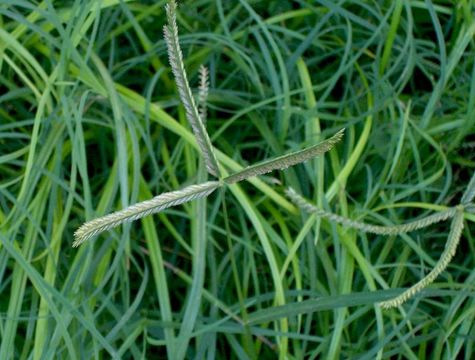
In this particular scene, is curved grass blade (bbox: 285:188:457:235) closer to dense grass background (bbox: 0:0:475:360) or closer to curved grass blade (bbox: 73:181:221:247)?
dense grass background (bbox: 0:0:475:360)

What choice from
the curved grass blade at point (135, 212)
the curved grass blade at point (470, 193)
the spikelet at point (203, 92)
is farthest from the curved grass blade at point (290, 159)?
the curved grass blade at point (470, 193)

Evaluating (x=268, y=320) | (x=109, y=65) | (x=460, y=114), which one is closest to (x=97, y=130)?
(x=109, y=65)

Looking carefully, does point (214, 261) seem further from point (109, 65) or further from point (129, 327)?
point (109, 65)

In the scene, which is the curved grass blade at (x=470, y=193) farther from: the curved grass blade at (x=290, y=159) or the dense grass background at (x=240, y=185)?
the curved grass blade at (x=290, y=159)

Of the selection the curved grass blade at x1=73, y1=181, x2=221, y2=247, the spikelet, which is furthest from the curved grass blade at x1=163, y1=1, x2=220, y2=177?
the spikelet

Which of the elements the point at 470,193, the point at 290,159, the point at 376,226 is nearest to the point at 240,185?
the point at 376,226

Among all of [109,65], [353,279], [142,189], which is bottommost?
[353,279]
